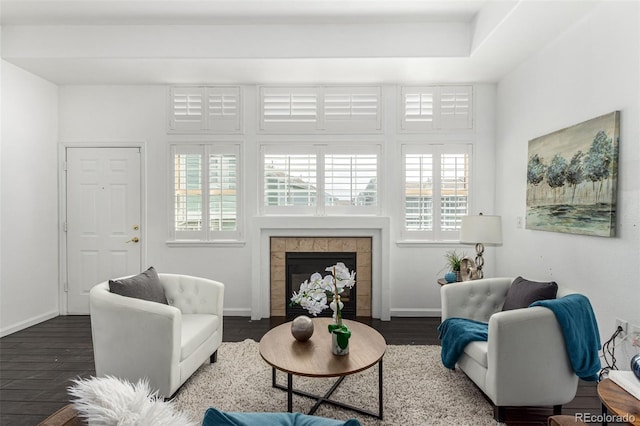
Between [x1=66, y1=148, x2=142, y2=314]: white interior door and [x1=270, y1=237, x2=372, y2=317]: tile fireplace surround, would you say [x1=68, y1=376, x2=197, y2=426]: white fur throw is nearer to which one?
[x1=270, y1=237, x2=372, y2=317]: tile fireplace surround

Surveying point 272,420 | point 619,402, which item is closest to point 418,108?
point 619,402

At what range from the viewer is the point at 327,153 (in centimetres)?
421

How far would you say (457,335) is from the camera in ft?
8.28

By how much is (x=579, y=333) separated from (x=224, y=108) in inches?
157

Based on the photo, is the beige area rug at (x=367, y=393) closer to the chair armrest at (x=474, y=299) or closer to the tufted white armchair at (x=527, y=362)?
the tufted white armchair at (x=527, y=362)

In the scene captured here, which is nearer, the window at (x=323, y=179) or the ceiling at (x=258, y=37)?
the ceiling at (x=258, y=37)

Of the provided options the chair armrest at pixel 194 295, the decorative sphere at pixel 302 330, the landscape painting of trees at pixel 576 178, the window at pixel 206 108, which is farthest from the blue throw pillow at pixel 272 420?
the window at pixel 206 108

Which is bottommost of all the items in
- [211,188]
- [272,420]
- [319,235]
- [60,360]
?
[60,360]

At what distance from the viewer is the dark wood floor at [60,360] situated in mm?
2254

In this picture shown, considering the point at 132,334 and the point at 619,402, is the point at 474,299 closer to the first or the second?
the point at 619,402

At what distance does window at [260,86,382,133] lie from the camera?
4191mm

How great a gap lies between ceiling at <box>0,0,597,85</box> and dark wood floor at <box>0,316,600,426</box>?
2.81 metres

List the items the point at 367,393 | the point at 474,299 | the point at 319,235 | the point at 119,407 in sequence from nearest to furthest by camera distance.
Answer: the point at 119,407
the point at 367,393
the point at 474,299
the point at 319,235

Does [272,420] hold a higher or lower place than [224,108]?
lower
